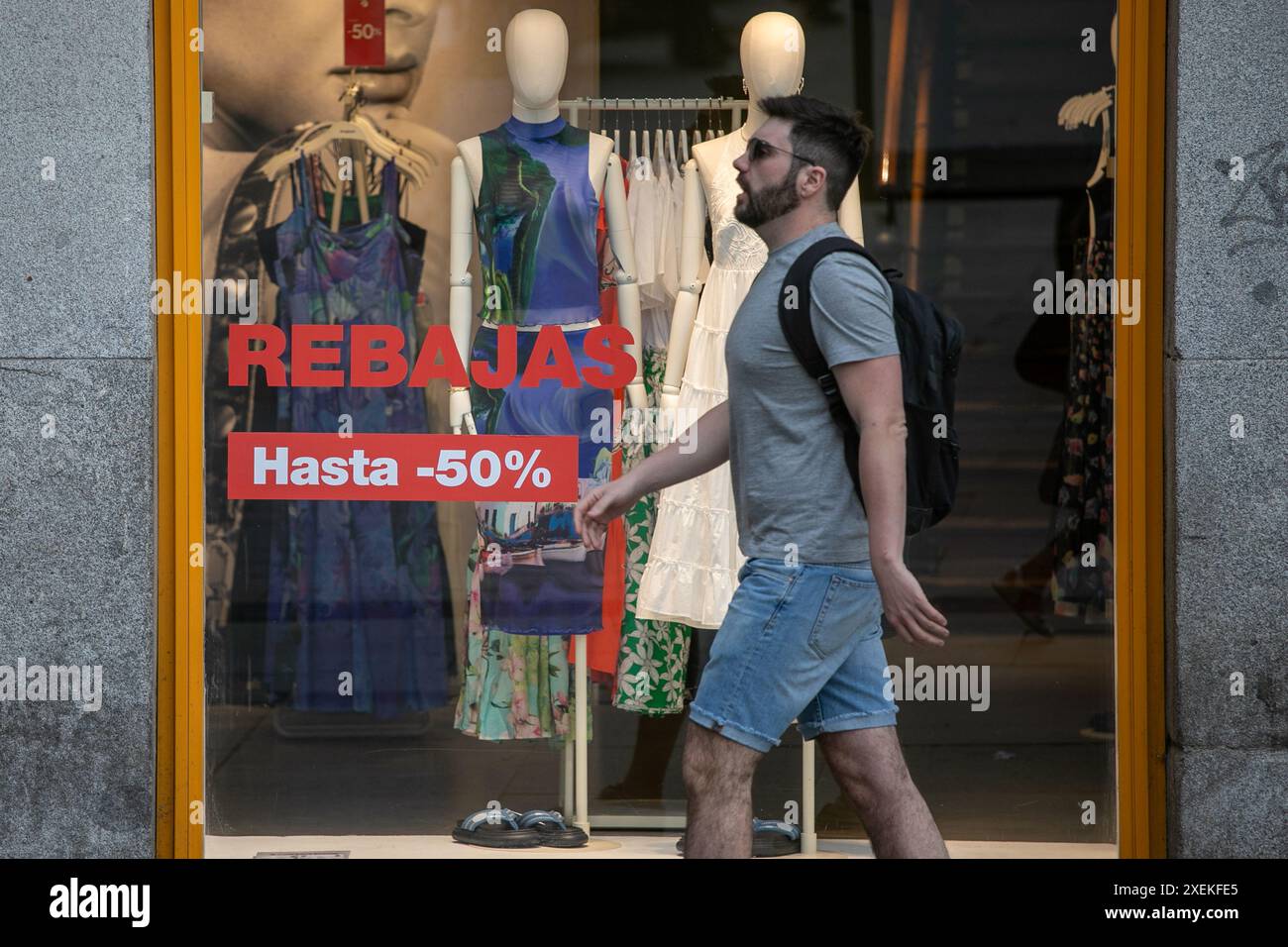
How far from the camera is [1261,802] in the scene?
14.4 ft

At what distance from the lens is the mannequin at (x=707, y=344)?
184 inches

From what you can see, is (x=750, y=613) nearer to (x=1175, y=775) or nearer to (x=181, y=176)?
(x=1175, y=775)

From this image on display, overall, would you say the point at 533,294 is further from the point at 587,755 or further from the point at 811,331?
the point at 811,331

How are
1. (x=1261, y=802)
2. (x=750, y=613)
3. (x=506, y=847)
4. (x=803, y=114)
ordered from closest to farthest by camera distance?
(x=750, y=613)
(x=803, y=114)
(x=1261, y=802)
(x=506, y=847)

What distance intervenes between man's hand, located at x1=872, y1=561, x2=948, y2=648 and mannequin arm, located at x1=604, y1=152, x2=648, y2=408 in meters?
1.65

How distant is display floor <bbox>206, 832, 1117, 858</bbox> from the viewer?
464 cm

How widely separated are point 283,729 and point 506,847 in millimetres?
728

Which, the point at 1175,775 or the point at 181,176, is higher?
the point at 181,176

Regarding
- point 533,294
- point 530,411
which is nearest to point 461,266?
point 533,294

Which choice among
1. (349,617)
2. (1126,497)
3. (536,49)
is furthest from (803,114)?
(349,617)

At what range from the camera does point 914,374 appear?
3.36 meters
